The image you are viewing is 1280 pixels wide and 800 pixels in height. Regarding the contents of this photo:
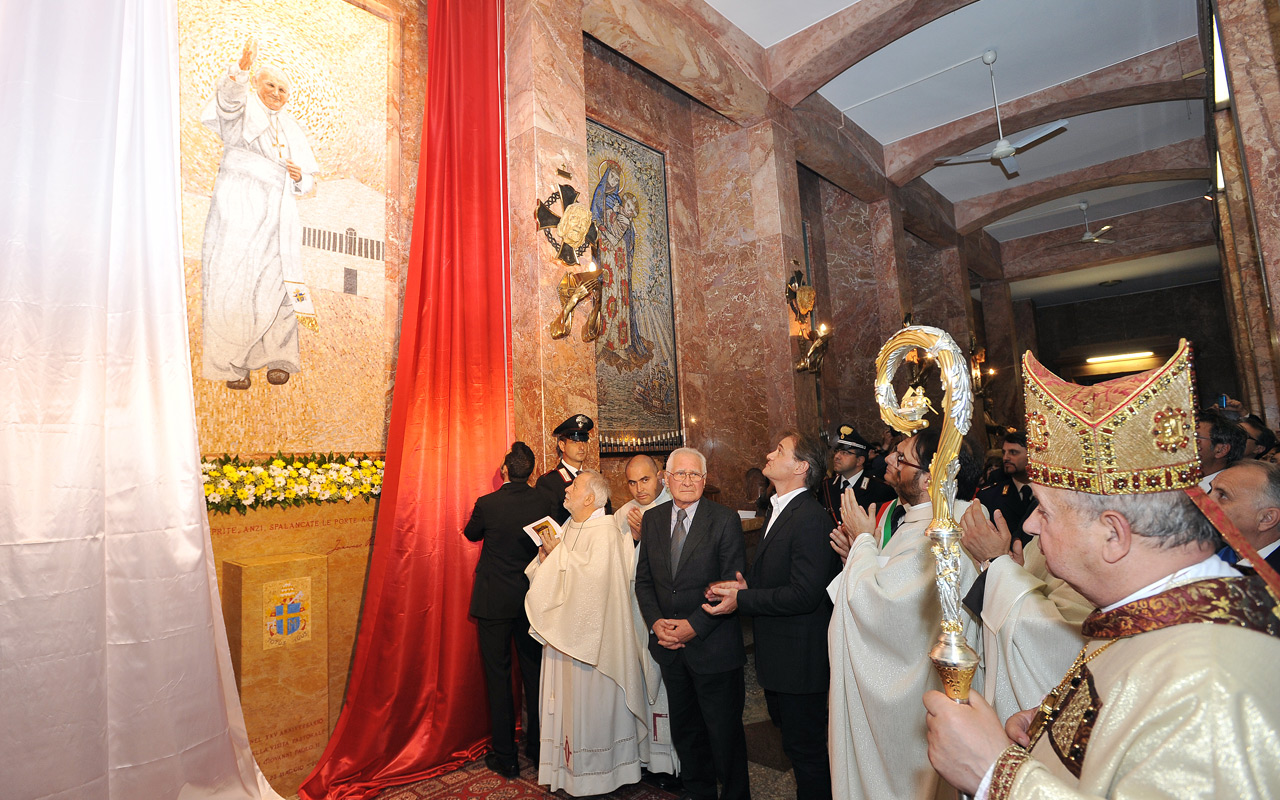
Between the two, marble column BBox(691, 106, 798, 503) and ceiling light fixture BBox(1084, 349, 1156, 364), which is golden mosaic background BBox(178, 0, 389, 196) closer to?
marble column BBox(691, 106, 798, 503)

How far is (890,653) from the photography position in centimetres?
274

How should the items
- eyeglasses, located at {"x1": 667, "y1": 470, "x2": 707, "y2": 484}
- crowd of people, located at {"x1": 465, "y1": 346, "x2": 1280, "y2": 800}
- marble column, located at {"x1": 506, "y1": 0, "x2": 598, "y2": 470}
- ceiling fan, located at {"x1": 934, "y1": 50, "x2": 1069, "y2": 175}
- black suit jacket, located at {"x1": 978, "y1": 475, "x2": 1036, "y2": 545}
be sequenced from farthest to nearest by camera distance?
ceiling fan, located at {"x1": 934, "y1": 50, "x2": 1069, "y2": 175} < marble column, located at {"x1": 506, "y1": 0, "x2": 598, "y2": 470} < black suit jacket, located at {"x1": 978, "y1": 475, "x2": 1036, "y2": 545} < eyeglasses, located at {"x1": 667, "y1": 470, "x2": 707, "y2": 484} < crowd of people, located at {"x1": 465, "y1": 346, "x2": 1280, "y2": 800}

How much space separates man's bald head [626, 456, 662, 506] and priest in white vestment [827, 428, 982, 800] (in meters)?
1.52

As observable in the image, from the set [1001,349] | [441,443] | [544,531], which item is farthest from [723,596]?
[1001,349]

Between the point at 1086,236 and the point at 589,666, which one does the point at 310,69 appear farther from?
the point at 1086,236

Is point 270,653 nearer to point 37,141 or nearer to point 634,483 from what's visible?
point 634,483

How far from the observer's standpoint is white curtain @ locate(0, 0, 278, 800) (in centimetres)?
326

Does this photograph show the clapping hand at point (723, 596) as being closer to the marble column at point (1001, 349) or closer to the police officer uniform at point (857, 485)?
the police officer uniform at point (857, 485)

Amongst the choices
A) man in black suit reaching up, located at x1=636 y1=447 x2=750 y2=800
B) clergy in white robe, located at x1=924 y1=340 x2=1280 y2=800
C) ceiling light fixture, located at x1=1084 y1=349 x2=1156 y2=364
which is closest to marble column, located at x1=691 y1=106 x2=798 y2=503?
man in black suit reaching up, located at x1=636 y1=447 x2=750 y2=800

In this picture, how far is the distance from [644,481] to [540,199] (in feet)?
8.31

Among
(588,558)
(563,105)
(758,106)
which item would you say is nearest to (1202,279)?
(758,106)

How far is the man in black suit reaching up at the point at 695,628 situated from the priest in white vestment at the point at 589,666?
243 millimetres

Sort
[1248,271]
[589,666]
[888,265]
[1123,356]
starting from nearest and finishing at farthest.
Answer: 1. [589,666]
2. [1248,271]
3. [888,265]
4. [1123,356]

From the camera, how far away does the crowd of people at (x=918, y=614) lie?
119cm
